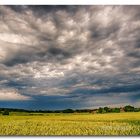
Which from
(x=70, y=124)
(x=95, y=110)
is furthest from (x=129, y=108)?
(x=70, y=124)

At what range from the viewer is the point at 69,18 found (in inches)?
209

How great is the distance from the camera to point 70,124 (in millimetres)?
5344

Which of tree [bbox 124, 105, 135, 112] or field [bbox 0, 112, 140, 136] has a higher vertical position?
tree [bbox 124, 105, 135, 112]

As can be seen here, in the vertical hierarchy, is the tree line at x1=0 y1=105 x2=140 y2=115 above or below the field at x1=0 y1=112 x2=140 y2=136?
above

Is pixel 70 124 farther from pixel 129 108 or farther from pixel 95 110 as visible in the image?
pixel 129 108

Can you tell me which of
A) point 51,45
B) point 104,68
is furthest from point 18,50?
point 104,68

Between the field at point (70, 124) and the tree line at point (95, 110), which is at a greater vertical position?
the tree line at point (95, 110)

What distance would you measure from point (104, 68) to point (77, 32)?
21.4 inches

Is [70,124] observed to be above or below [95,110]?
below

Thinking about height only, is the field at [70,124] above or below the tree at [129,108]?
below

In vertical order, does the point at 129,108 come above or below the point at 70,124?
above

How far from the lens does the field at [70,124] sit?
17.3 ft

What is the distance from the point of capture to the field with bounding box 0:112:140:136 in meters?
5.28

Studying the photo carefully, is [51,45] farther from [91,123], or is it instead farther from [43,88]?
[91,123]
